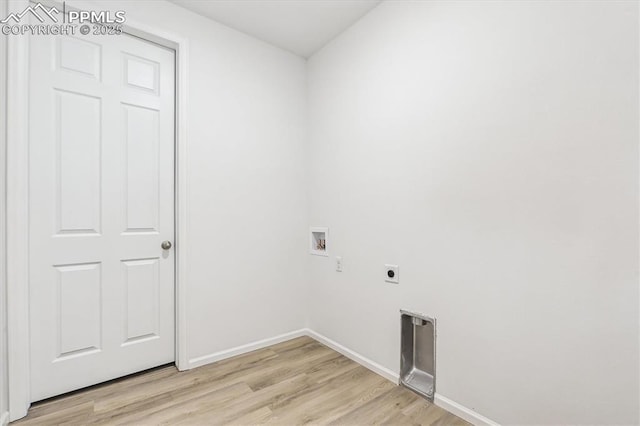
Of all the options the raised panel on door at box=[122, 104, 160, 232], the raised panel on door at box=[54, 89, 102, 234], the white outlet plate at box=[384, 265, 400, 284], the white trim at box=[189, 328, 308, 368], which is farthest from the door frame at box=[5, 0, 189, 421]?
the white outlet plate at box=[384, 265, 400, 284]

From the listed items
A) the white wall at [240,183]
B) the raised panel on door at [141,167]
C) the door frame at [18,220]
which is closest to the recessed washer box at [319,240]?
the white wall at [240,183]

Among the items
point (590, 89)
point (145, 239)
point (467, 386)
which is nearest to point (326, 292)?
point (467, 386)

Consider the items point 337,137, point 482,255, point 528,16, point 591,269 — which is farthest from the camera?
point 337,137

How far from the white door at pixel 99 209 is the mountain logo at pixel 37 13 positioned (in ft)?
0.37

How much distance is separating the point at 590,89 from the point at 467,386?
150cm

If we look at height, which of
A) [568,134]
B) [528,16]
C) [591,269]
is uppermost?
[528,16]

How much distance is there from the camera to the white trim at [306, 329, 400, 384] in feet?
6.64

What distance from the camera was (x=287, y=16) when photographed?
2.24 m

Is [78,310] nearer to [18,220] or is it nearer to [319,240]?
[18,220]

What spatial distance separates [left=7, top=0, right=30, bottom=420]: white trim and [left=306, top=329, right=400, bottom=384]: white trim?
186 centimetres

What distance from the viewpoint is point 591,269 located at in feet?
4.05

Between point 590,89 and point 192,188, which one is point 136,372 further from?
point 590,89

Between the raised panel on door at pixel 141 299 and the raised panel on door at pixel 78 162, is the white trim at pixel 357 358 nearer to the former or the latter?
the raised panel on door at pixel 141 299

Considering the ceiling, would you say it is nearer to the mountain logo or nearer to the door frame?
the mountain logo
